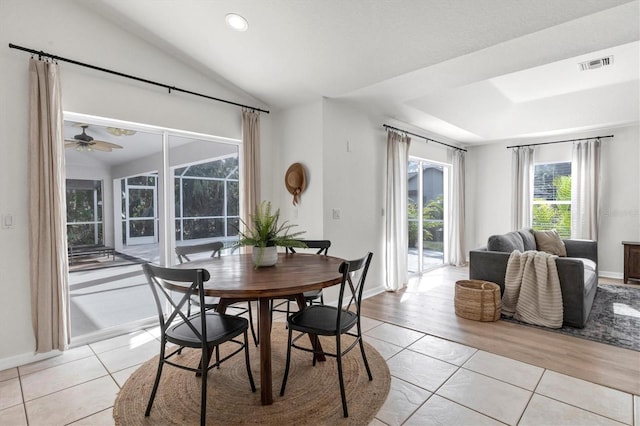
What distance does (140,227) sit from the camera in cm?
340

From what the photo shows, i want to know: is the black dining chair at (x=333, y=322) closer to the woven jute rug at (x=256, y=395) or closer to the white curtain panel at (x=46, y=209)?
the woven jute rug at (x=256, y=395)

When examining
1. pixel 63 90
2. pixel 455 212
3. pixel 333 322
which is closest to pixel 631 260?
pixel 455 212

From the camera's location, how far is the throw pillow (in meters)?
4.98

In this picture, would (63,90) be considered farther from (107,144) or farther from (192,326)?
(192,326)

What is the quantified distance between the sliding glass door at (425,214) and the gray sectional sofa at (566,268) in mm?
1598

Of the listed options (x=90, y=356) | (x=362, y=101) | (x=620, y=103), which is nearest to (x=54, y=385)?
(x=90, y=356)

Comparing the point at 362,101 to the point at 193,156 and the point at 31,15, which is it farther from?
the point at 31,15

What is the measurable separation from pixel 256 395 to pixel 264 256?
92 centimetres

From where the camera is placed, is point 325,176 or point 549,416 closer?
point 549,416

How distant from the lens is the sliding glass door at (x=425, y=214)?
5.73 metres

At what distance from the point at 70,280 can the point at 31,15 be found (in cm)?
224

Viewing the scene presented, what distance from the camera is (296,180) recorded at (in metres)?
3.98

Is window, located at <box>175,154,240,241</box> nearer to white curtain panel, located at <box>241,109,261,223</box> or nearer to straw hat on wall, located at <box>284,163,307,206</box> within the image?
white curtain panel, located at <box>241,109,261,223</box>

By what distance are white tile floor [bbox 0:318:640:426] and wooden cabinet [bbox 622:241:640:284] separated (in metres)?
4.05
